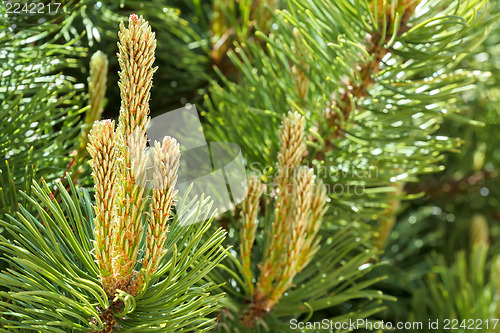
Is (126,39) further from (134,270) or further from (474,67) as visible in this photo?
(474,67)

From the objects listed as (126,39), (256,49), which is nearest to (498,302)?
(256,49)

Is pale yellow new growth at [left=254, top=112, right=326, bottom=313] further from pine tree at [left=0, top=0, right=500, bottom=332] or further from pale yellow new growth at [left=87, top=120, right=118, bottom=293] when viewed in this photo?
pale yellow new growth at [left=87, top=120, right=118, bottom=293]

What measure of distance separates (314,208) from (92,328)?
0.48ft

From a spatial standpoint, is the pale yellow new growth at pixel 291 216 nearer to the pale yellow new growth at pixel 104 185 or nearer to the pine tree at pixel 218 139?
the pine tree at pixel 218 139

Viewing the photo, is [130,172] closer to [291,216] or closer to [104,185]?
[104,185]

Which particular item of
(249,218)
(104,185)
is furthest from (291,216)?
(104,185)

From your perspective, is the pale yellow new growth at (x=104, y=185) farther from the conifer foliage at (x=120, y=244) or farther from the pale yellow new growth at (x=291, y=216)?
the pale yellow new growth at (x=291, y=216)

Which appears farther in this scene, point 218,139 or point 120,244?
point 218,139

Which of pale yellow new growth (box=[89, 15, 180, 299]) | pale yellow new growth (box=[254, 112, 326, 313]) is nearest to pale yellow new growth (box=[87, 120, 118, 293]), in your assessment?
pale yellow new growth (box=[89, 15, 180, 299])

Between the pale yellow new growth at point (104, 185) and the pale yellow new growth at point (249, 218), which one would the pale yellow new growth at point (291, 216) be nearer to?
the pale yellow new growth at point (249, 218)

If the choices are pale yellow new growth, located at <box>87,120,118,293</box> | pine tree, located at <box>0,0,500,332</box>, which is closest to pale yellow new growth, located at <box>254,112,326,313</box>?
pine tree, located at <box>0,0,500,332</box>

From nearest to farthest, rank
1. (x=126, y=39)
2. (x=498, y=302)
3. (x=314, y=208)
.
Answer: (x=126, y=39), (x=314, y=208), (x=498, y=302)

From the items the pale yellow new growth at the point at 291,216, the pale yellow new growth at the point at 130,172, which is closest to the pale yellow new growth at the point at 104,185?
the pale yellow new growth at the point at 130,172

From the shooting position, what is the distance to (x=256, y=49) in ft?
1.27
